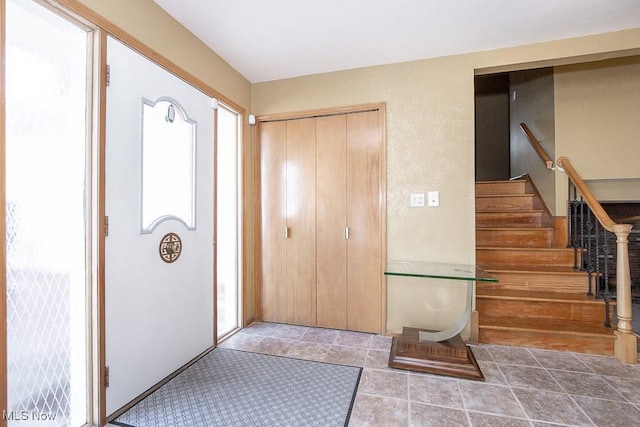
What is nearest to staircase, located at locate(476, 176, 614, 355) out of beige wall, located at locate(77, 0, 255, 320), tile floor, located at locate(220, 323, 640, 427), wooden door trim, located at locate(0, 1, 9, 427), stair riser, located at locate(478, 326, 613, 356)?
stair riser, located at locate(478, 326, 613, 356)

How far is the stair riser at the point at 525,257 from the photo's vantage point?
3.03m

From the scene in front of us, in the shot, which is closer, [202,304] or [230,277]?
[202,304]

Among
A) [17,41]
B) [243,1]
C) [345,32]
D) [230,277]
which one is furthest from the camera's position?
[230,277]

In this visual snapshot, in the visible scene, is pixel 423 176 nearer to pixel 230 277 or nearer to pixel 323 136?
pixel 323 136

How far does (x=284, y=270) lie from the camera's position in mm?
3062

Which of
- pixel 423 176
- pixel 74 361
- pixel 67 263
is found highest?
pixel 423 176

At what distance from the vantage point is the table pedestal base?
2.05 meters

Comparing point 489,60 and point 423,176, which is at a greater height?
point 489,60

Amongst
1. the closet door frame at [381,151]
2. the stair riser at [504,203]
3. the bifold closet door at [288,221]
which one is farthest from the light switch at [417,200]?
the stair riser at [504,203]

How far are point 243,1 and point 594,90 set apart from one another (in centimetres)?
363

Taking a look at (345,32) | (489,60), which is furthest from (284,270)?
(489,60)

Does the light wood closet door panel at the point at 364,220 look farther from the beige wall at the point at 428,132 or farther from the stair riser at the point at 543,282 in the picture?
the stair riser at the point at 543,282

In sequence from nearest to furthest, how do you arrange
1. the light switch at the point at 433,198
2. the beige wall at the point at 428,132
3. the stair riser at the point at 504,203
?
the beige wall at the point at 428,132
the light switch at the point at 433,198
the stair riser at the point at 504,203

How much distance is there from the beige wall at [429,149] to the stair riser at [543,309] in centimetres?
39
